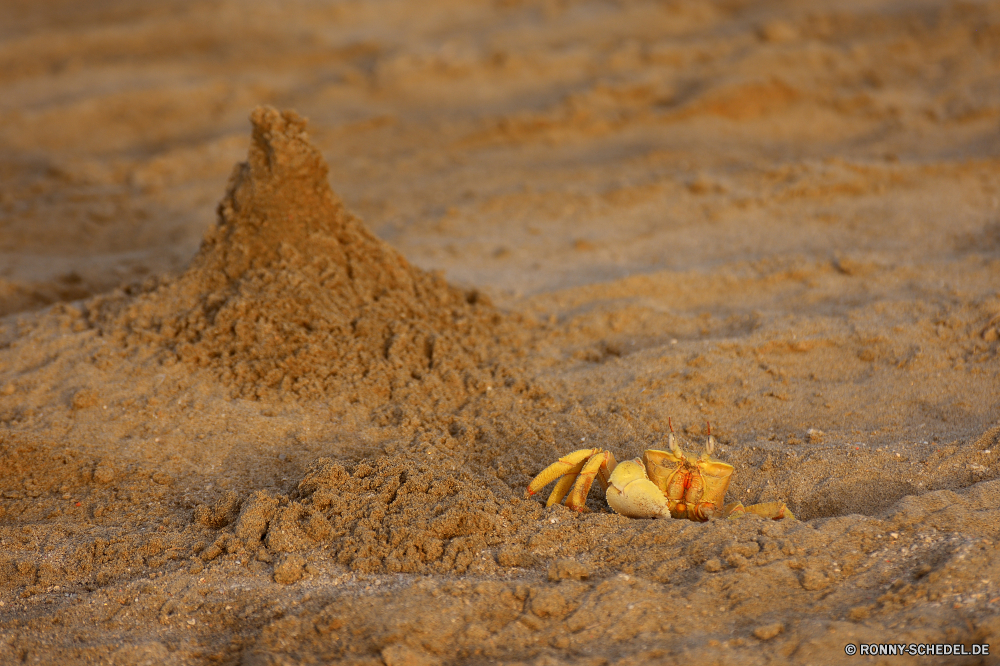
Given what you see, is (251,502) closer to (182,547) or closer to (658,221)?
(182,547)

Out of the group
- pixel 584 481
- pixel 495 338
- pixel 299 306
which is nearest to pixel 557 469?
pixel 584 481

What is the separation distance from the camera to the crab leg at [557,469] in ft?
10.5

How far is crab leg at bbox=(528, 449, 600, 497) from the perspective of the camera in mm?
3195

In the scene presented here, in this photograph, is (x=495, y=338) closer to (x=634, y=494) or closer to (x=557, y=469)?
(x=557, y=469)

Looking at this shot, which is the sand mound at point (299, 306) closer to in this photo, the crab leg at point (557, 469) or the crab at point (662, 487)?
the crab leg at point (557, 469)

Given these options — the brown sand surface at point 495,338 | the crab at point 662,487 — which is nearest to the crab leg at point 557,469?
the crab at point 662,487

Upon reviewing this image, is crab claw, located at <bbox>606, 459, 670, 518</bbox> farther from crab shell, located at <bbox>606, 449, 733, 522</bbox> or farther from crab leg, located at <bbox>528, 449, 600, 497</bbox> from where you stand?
crab leg, located at <bbox>528, 449, 600, 497</bbox>

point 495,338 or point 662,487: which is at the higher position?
point 495,338

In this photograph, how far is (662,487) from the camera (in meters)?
3.14

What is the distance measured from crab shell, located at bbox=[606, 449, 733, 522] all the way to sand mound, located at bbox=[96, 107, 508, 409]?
3.79 feet

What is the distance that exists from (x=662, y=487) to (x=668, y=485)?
28 millimetres

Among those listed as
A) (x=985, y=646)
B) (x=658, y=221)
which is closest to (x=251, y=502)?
(x=985, y=646)

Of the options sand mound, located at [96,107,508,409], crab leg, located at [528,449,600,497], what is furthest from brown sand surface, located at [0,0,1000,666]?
crab leg, located at [528,449,600,497]

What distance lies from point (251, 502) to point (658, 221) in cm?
413
